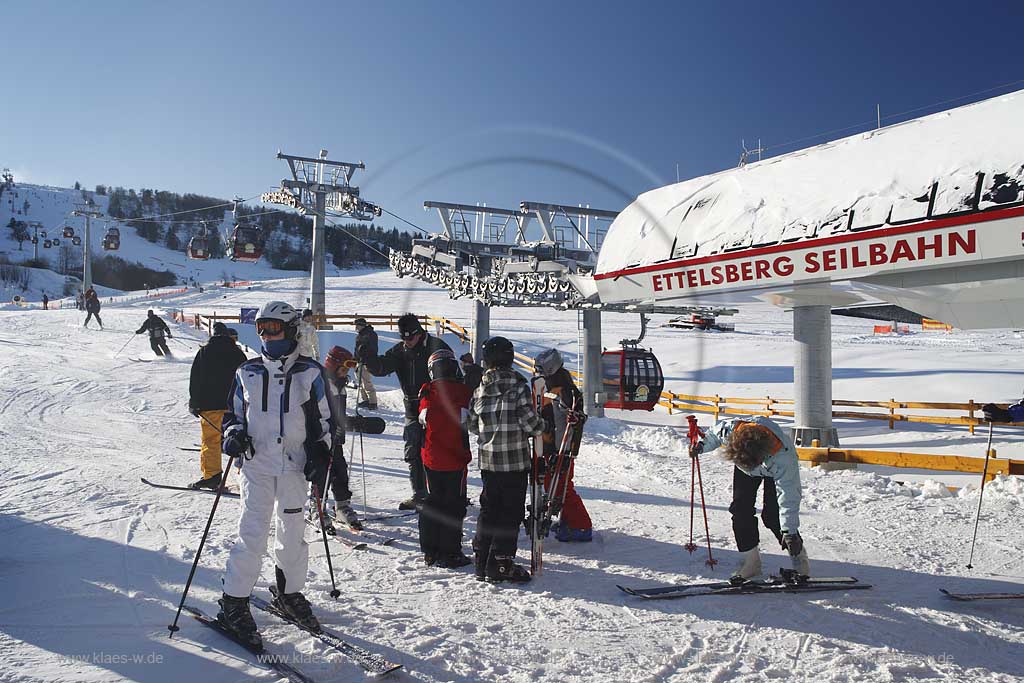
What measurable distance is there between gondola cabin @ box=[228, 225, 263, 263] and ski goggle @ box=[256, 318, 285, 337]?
16635 mm

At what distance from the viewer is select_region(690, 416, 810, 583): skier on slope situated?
454cm

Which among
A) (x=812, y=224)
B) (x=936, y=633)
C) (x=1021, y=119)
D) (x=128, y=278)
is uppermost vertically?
(x=128, y=278)

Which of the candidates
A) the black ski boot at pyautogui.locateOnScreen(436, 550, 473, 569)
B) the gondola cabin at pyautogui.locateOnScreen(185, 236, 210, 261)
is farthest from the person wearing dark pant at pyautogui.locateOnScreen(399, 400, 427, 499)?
the gondola cabin at pyautogui.locateOnScreen(185, 236, 210, 261)

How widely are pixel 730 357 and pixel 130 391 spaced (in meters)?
28.7

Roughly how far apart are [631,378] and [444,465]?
42.4ft

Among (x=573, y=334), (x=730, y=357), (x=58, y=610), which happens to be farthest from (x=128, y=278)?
(x=58, y=610)

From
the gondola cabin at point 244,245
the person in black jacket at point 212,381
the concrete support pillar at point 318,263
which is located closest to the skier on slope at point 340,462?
the person in black jacket at point 212,381

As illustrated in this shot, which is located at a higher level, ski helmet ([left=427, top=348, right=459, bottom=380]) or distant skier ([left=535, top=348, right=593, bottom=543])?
ski helmet ([left=427, top=348, right=459, bottom=380])

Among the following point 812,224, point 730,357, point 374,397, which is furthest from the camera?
point 730,357

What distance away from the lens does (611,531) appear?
6156 millimetres

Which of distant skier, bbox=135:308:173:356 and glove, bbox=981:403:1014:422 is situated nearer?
glove, bbox=981:403:1014:422

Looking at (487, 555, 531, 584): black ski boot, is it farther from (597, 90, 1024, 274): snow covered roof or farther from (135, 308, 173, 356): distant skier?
(135, 308, 173, 356): distant skier

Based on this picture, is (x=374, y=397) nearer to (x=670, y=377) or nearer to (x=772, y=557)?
(x=772, y=557)

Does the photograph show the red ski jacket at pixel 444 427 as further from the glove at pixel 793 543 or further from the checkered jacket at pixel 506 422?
the glove at pixel 793 543
